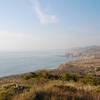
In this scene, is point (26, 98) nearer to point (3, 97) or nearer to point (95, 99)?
point (3, 97)

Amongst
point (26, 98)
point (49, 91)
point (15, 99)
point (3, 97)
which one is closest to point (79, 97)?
point (49, 91)

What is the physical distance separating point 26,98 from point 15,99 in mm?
354

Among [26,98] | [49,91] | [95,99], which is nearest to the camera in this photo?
[26,98]

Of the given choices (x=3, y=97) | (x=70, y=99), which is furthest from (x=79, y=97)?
(x=3, y=97)

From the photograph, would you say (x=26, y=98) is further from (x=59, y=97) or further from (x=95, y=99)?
(x=95, y=99)

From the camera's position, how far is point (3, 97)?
4.12 m

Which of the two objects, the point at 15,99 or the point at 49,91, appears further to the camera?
the point at 49,91

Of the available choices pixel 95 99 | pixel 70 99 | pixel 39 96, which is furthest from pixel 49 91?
pixel 95 99

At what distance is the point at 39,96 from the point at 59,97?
60cm

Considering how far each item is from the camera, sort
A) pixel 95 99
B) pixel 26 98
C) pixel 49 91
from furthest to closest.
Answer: pixel 49 91 < pixel 95 99 < pixel 26 98

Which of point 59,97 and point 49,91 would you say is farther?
point 49,91

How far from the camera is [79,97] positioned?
13.2 ft

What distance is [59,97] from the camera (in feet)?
12.4

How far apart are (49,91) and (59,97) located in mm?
658
